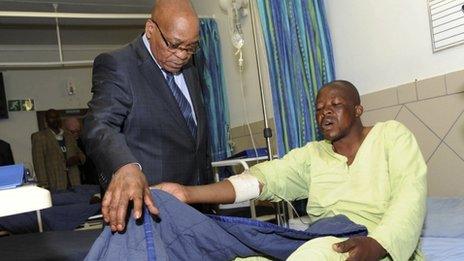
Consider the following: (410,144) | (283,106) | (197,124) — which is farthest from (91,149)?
(283,106)

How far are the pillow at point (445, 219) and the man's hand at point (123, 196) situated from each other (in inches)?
48.0

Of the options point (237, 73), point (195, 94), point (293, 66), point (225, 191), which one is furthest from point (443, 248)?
point (237, 73)

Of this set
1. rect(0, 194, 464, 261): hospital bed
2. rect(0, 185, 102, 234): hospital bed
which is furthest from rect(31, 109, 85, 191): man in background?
rect(0, 194, 464, 261): hospital bed

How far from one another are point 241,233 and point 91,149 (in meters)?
0.48

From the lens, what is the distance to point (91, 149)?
1331mm

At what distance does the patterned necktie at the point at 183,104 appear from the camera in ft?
5.40

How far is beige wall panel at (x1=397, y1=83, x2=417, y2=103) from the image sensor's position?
233cm

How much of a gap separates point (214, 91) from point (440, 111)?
7.54 ft

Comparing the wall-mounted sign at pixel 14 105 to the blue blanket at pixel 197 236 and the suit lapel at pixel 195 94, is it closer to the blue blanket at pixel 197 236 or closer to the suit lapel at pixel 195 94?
the suit lapel at pixel 195 94

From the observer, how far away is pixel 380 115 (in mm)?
2539

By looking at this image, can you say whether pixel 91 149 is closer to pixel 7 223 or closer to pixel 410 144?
pixel 410 144

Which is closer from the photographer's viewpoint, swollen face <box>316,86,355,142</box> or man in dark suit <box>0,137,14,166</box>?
swollen face <box>316,86,355,142</box>

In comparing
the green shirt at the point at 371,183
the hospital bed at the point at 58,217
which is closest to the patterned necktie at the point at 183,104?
the green shirt at the point at 371,183

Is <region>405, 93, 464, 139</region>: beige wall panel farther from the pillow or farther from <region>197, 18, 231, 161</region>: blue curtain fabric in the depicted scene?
<region>197, 18, 231, 161</region>: blue curtain fabric
